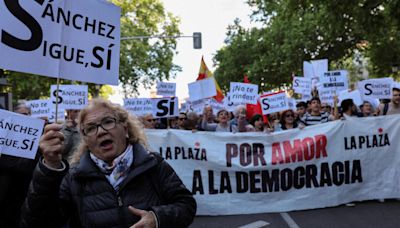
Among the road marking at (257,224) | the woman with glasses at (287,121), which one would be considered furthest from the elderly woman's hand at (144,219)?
the woman with glasses at (287,121)

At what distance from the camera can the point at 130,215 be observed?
2299mm

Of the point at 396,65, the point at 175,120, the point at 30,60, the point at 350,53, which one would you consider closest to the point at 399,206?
the point at 175,120

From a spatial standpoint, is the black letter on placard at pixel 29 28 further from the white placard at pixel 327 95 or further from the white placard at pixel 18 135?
the white placard at pixel 327 95

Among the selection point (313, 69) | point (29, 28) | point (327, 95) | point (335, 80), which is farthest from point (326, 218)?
point (313, 69)

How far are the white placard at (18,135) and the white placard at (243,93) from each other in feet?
27.2

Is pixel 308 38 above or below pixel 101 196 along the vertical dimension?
above

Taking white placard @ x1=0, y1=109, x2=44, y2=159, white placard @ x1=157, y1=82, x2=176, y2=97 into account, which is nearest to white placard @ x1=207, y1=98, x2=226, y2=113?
white placard @ x1=157, y1=82, x2=176, y2=97

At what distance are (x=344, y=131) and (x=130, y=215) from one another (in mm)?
5696

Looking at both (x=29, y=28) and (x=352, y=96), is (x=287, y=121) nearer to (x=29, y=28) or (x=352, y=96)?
(x=352, y=96)

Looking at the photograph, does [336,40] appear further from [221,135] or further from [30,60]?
[30,60]

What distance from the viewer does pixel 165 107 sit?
31.1 feet

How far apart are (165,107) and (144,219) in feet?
23.9

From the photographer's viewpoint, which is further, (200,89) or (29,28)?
(200,89)

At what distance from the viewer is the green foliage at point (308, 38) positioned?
1370cm
